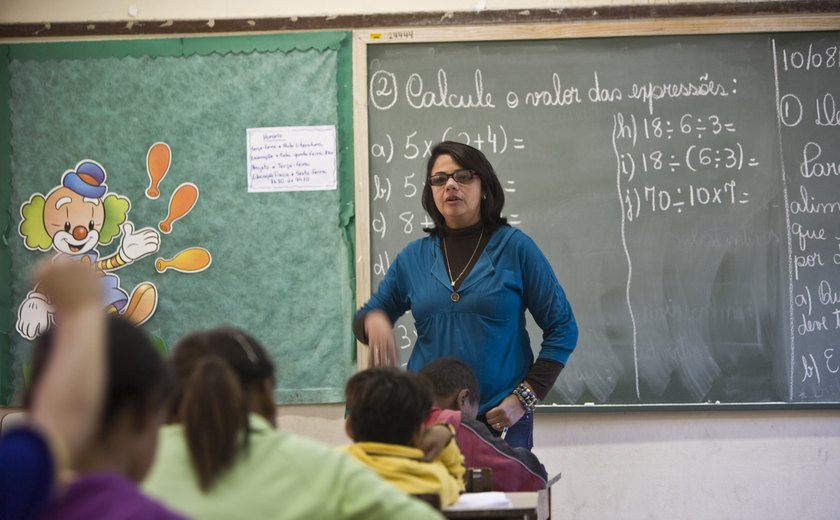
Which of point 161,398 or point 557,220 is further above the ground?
point 557,220

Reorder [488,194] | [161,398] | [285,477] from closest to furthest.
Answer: [161,398], [285,477], [488,194]

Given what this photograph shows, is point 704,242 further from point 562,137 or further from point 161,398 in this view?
point 161,398

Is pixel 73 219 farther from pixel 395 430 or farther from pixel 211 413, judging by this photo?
pixel 211 413

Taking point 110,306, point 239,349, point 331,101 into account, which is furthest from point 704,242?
point 239,349

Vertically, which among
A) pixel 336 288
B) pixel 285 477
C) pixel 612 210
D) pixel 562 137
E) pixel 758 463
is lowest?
pixel 758 463

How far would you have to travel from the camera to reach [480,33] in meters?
Answer: 4.82

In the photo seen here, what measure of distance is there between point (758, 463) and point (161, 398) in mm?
4128

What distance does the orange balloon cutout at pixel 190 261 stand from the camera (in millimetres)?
4852

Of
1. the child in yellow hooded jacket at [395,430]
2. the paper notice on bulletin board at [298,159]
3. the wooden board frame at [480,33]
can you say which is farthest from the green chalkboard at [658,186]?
the child in yellow hooded jacket at [395,430]

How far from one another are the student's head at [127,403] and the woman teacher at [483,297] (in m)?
2.06

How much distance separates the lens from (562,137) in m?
4.80

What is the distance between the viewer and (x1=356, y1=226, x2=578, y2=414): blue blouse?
10.3 ft

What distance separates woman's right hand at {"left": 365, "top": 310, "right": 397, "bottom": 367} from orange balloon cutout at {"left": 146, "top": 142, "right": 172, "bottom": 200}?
213 cm

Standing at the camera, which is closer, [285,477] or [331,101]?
[285,477]
